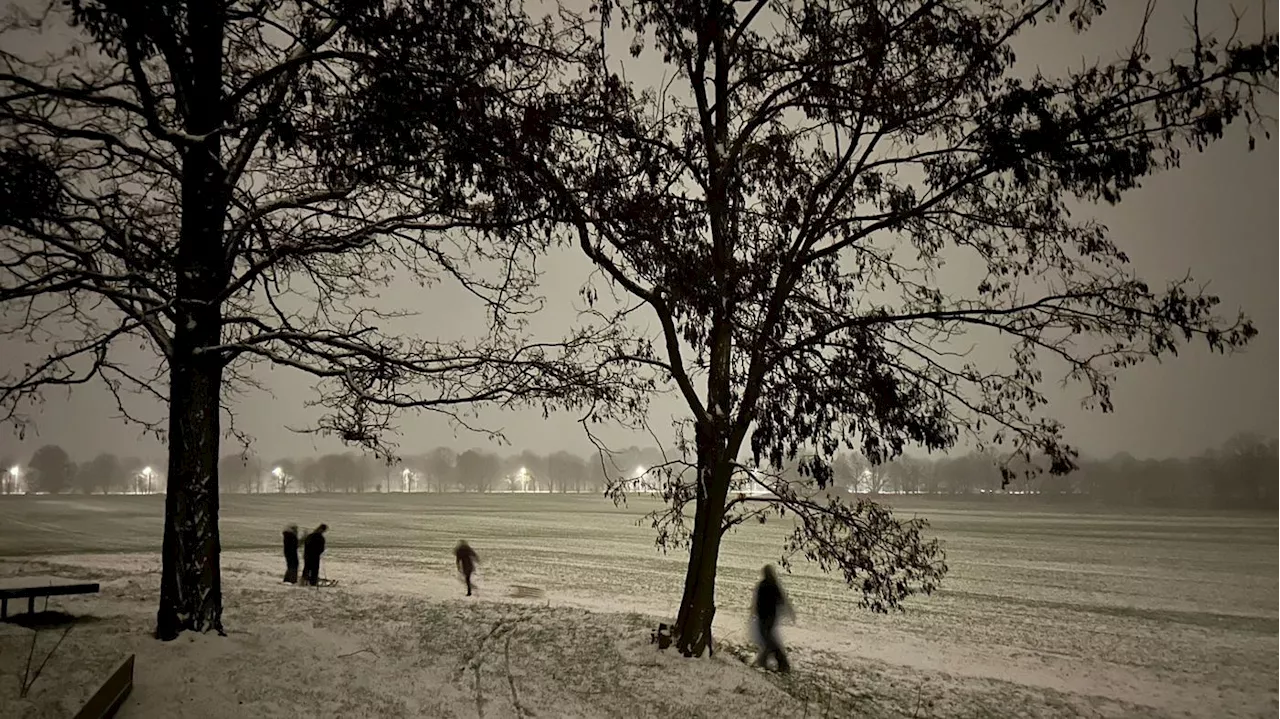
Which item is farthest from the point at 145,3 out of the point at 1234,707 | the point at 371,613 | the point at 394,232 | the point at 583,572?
the point at 583,572

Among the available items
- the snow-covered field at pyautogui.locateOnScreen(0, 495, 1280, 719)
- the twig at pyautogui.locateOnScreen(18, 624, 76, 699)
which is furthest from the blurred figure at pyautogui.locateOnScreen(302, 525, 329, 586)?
the twig at pyautogui.locateOnScreen(18, 624, 76, 699)

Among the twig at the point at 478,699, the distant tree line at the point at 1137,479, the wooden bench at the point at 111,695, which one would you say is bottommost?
the distant tree line at the point at 1137,479

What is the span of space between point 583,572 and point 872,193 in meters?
17.4

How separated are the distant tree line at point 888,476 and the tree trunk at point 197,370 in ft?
226

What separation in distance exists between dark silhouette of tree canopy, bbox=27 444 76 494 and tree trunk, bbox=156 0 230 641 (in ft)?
477

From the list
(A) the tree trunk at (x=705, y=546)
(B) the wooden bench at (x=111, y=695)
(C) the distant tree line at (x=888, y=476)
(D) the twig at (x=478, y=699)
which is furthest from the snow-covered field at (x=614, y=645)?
(C) the distant tree line at (x=888, y=476)

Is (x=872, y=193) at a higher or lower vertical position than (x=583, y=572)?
higher

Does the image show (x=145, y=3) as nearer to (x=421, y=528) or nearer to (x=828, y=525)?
(x=828, y=525)

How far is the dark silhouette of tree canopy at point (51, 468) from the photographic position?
117 meters

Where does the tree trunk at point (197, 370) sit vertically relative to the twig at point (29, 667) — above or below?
above

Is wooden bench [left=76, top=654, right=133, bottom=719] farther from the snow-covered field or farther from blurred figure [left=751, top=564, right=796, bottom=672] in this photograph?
blurred figure [left=751, top=564, right=796, bottom=672]

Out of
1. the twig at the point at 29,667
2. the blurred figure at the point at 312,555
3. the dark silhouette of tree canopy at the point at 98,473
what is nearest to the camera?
the twig at the point at 29,667

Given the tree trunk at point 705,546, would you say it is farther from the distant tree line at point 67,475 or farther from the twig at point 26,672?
the distant tree line at point 67,475

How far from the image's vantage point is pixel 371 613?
39.5ft
